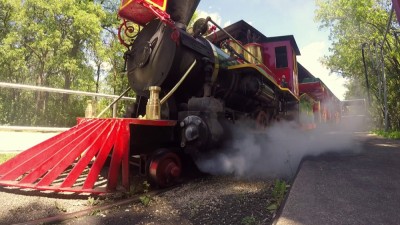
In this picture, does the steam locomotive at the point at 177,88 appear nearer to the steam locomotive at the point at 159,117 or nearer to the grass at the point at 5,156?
the steam locomotive at the point at 159,117

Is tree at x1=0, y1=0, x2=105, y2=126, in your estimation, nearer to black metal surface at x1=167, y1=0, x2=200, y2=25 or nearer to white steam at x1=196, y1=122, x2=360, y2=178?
black metal surface at x1=167, y1=0, x2=200, y2=25

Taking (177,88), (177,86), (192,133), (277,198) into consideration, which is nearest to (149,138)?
(192,133)

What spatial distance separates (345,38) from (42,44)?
2135 cm

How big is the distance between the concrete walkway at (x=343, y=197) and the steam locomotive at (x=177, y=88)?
1335 millimetres

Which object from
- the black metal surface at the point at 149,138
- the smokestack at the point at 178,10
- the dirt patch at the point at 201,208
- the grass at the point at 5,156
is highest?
the smokestack at the point at 178,10

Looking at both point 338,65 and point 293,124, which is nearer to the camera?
point 293,124

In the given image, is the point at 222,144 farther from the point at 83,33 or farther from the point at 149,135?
the point at 83,33

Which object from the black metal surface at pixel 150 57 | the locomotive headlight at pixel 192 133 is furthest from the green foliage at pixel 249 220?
the black metal surface at pixel 150 57

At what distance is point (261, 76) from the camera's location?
4.89 meters

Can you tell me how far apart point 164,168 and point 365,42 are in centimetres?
2033

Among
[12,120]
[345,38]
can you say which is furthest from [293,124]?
[345,38]

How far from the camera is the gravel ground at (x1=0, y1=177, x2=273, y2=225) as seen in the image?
220cm

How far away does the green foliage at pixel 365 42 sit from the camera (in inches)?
668

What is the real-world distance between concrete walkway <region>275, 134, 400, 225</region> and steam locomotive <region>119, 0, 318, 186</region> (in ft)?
4.38
